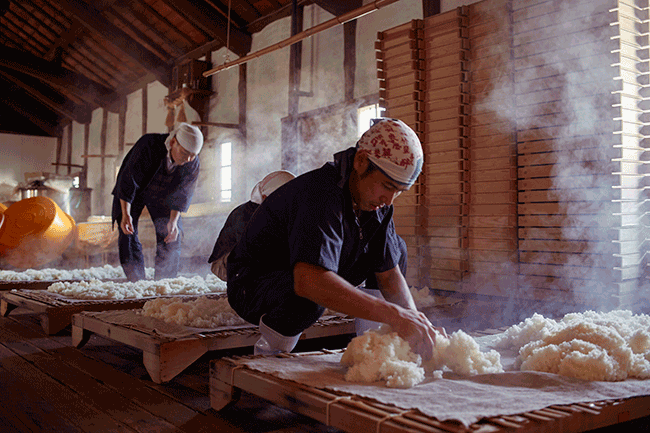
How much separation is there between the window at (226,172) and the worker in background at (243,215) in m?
6.93

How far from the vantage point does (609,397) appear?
5.68 feet

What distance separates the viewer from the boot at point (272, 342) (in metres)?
2.31

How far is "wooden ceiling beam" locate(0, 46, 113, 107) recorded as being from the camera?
43.2 ft

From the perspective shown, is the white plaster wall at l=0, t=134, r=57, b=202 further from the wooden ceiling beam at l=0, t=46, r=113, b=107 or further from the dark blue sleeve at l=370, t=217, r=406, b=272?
the dark blue sleeve at l=370, t=217, r=406, b=272

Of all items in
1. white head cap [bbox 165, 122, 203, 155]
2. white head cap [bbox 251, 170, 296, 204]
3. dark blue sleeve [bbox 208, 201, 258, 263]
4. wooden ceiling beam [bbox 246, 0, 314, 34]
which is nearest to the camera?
white head cap [bbox 251, 170, 296, 204]

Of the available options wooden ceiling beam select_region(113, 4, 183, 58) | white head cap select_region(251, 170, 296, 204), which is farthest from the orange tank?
white head cap select_region(251, 170, 296, 204)

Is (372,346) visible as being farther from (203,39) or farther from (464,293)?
(203,39)

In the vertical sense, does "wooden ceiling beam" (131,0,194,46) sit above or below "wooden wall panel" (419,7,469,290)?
above

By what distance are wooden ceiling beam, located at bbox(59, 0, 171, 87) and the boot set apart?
10.8 m

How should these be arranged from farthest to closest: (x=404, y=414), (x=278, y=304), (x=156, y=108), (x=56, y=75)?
(x=56, y=75) → (x=156, y=108) → (x=278, y=304) → (x=404, y=414)

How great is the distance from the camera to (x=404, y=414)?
1.52 m

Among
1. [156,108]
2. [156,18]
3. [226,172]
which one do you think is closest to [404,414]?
[226,172]

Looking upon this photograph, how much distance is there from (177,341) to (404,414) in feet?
4.61

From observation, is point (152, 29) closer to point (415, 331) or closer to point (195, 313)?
point (195, 313)
